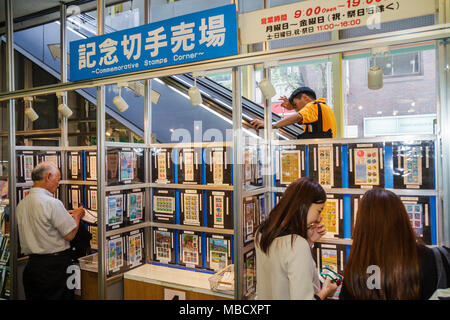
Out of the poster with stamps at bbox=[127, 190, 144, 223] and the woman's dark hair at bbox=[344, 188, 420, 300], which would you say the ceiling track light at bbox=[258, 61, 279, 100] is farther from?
the poster with stamps at bbox=[127, 190, 144, 223]

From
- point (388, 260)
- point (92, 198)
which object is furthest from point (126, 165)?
point (388, 260)

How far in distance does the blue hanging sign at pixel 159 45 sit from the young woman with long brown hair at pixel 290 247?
1.12m

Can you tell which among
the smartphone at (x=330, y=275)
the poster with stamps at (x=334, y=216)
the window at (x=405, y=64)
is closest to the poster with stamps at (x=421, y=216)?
the poster with stamps at (x=334, y=216)

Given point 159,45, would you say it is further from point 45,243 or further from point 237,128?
point 45,243

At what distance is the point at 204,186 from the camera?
119 inches

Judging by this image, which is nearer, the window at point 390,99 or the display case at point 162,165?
the display case at point 162,165

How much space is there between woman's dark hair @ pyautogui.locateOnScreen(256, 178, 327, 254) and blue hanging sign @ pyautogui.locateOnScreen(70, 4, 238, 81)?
1068 mm

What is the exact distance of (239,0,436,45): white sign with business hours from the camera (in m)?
1.95

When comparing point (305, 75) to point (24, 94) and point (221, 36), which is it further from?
point (24, 94)

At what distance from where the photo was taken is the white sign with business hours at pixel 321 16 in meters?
1.95

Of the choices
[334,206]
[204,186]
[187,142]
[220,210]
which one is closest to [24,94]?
[187,142]

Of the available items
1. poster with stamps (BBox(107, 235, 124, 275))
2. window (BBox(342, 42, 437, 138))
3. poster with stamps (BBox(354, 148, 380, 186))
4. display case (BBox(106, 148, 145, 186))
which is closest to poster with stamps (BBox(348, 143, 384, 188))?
poster with stamps (BBox(354, 148, 380, 186))

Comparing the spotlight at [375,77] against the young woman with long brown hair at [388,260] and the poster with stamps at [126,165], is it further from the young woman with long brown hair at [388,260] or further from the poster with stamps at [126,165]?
the poster with stamps at [126,165]

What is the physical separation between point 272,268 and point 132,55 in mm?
1951
